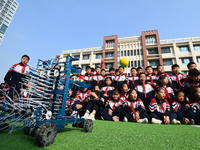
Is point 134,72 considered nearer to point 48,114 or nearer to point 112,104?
point 112,104

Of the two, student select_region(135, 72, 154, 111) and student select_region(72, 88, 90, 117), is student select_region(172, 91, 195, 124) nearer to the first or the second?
student select_region(135, 72, 154, 111)

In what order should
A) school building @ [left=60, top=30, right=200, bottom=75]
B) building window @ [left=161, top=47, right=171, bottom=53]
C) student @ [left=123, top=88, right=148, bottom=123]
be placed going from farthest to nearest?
building window @ [left=161, top=47, right=171, bottom=53]
school building @ [left=60, top=30, right=200, bottom=75]
student @ [left=123, top=88, right=148, bottom=123]

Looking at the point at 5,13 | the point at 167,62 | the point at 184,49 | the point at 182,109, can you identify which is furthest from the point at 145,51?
the point at 5,13

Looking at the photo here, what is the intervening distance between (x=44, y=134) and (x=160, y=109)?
3.31 meters

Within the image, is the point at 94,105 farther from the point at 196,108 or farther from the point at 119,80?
the point at 196,108

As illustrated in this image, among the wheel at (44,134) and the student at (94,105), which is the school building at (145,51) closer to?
the student at (94,105)

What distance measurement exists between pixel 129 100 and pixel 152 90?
98cm

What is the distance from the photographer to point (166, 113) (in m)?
3.24

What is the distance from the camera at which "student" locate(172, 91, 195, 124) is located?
10.00 ft

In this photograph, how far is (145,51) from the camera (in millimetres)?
23641

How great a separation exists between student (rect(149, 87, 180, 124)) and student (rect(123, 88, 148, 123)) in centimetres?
22

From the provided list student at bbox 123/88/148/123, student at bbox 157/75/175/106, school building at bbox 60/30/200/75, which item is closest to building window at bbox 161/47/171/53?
school building at bbox 60/30/200/75

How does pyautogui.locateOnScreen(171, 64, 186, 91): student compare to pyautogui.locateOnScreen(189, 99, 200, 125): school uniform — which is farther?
pyautogui.locateOnScreen(171, 64, 186, 91): student

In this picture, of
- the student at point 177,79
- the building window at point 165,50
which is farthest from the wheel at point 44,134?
the building window at point 165,50
